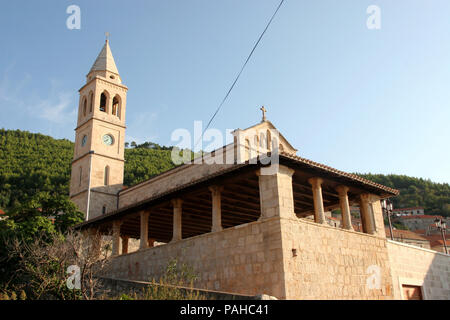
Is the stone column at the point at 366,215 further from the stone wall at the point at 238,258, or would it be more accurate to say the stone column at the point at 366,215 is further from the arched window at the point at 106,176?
the arched window at the point at 106,176

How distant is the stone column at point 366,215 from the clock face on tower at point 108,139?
65.5 ft

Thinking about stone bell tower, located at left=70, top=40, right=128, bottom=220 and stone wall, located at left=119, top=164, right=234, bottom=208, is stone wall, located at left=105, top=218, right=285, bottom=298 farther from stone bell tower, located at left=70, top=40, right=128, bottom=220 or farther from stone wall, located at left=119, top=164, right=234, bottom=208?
stone bell tower, located at left=70, top=40, right=128, bottom=220

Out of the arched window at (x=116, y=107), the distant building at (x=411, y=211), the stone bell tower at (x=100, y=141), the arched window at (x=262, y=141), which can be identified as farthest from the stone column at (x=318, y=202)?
the distant building at (x=411, y=211)

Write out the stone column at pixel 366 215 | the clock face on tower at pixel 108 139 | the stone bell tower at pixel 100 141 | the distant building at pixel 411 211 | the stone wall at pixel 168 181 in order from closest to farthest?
the stone column at pixel 366 215
the stone wall at pixel 168 181
the stone bell tower at pixel 100 141
the clock face on tower at pixel 108 139
the distant building at pixel 411 211

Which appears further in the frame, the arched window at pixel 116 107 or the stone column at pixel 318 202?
the arched window at pixel 116 107

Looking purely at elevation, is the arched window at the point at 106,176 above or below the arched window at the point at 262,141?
below

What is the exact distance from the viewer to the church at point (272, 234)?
12.9 meters

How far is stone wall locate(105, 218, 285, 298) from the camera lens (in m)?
12.5

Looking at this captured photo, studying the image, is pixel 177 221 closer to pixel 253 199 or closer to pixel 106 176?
pixel 253 199

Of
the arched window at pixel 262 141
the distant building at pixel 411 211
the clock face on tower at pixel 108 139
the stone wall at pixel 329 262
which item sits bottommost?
the stone wall at pixel 329 262

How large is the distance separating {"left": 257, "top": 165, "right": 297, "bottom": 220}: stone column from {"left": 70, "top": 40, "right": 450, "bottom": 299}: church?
0.03m
